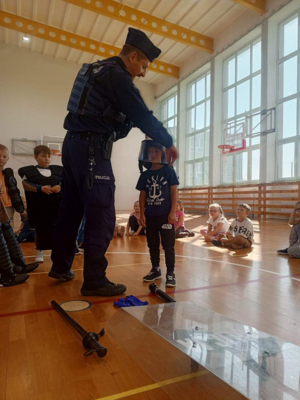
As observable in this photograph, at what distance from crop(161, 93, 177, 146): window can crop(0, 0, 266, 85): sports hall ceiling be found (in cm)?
346

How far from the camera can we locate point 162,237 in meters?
2.66

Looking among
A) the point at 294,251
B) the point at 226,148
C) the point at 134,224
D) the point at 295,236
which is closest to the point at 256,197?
the point at 226,148

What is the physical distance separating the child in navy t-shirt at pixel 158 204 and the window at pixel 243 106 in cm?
953

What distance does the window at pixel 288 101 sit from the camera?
992 centimetres

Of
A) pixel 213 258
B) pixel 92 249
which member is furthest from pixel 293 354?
pixel 213 258

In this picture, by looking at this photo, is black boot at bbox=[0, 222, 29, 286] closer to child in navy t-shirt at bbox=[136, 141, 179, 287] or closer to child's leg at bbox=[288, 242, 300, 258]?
child in navy t-shirt at bbox=[136, 141, 179, 287]

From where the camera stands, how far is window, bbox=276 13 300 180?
992 centimetres

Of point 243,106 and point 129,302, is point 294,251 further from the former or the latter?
point 243,106

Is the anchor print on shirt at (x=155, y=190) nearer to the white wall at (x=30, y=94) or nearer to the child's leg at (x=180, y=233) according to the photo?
the child's leg at (x=180, y=233)

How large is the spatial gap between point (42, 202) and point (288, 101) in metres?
9.72

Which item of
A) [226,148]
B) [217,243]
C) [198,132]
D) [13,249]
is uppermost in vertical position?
[198,132]

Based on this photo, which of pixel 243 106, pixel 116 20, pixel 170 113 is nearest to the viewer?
pixel 116 20

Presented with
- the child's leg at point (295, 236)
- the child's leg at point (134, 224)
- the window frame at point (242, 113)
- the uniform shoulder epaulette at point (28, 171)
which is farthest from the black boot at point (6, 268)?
the window frame at point (242, 113)

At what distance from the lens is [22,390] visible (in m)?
1.08
